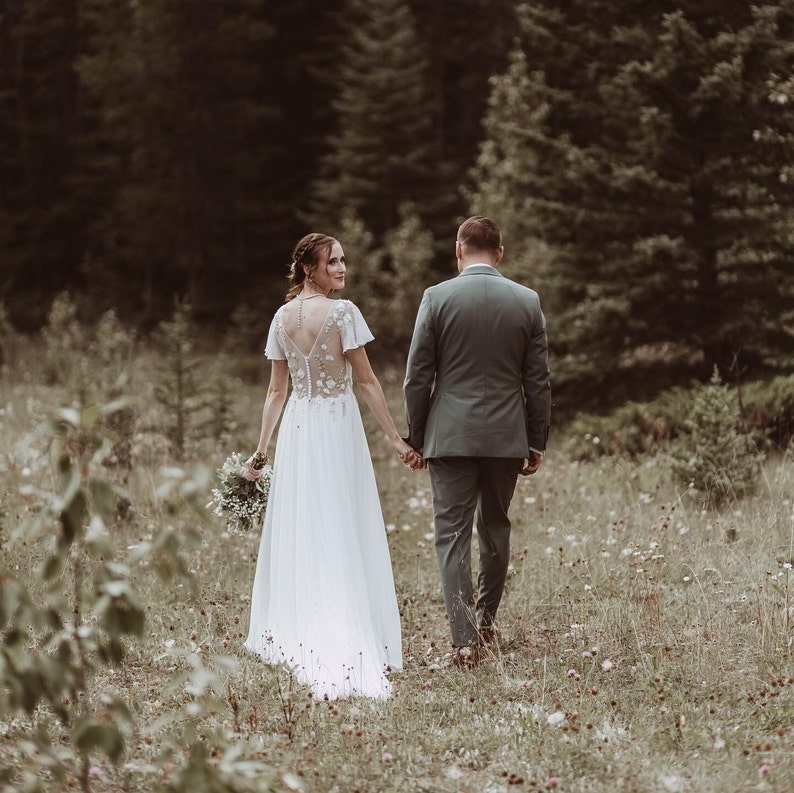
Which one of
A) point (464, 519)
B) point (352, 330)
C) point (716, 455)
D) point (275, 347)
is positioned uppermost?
point (352, 330)

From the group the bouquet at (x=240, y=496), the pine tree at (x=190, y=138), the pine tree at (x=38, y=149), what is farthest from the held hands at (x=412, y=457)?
the pine tree at (x=38, y=149)

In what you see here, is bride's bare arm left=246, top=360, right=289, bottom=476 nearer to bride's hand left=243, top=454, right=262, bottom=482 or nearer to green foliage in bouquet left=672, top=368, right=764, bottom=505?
bride's hand left=243, top=454, right=262, bottom=482

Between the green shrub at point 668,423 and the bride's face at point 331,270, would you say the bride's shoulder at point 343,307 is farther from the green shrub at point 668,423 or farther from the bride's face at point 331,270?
the green shrub at point 668,423

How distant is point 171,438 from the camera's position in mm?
10227

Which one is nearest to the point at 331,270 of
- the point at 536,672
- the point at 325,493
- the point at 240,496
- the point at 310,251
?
the point at 310,251

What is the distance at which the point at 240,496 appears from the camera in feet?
18.6

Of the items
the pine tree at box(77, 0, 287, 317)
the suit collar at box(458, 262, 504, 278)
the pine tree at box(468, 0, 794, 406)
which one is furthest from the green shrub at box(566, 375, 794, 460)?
the pine tree at box(77, 0, 287, 317)

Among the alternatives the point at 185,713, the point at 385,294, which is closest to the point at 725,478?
the point at 185,713

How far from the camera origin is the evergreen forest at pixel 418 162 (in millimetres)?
11688

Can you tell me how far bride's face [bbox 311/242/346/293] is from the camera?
536cm

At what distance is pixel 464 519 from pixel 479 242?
1517 millimetres

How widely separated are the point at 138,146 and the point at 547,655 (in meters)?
24.6

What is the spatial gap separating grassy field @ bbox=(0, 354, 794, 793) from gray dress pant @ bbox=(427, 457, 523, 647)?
12.7 inches

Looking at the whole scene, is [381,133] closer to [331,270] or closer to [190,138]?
[190,138]
